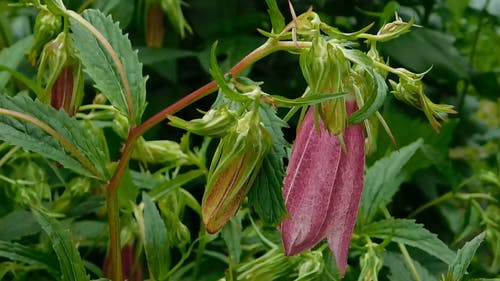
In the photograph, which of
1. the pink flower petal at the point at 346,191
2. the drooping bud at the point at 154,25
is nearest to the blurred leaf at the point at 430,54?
the drooping bud at the point at 154,25

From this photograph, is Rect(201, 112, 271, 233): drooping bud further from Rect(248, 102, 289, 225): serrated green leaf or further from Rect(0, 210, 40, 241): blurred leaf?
Rect(0, 210, 40, 241): blurred leaf

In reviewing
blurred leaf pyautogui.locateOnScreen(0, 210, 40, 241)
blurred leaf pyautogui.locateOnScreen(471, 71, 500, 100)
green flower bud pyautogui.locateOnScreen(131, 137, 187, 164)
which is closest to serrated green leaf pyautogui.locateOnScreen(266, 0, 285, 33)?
green flower bud pyautogui.locateOnScreen(131, 137, 187, 164)

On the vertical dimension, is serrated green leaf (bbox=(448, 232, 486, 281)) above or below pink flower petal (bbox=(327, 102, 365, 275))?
below

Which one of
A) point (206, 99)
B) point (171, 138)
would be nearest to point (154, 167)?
point (171, 138)

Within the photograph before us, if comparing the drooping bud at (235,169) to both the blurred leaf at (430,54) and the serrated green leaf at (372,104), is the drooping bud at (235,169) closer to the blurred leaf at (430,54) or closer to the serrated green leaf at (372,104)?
the serrated green leaf at (372,104)

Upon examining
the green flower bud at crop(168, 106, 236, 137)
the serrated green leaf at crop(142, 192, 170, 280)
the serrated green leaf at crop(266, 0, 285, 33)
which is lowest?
the serrated green leaf at crop(142, 192, 170, 280)

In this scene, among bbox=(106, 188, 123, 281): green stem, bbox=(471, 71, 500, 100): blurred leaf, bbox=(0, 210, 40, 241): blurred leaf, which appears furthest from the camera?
bbox=(471, 71, 500, 100): blurred leaf
